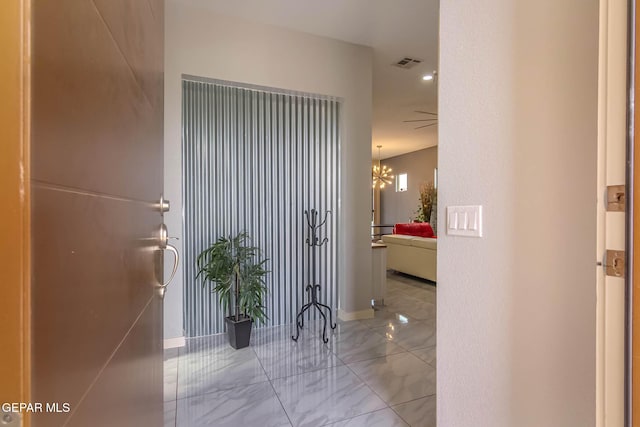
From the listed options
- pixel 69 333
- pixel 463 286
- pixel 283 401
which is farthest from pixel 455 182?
pixel 283 401

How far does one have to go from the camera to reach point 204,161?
9.93 feet

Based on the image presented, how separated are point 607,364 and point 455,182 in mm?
706

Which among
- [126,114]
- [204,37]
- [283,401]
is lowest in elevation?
[283,401]

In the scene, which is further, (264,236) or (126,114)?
(264,236)

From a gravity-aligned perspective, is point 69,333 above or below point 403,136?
below

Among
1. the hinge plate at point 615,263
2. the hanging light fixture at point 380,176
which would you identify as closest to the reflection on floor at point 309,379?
the hinge plate at point 615,263

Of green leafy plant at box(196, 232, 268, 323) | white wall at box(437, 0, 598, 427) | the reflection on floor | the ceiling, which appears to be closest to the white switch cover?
white wall at box(437, 0, 598, 427)

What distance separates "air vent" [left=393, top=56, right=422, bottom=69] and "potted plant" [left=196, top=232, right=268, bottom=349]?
298 cm

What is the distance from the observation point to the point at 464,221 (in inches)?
46.6

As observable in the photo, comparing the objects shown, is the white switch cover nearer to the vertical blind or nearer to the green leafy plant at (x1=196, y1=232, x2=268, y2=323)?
the green leafy plant at (x1=196, y1=232, x2=268, y2=323)

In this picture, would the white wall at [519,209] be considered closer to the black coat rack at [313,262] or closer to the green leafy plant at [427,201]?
the black coat rack at [313,262]

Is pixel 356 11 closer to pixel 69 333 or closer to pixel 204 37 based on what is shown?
pixel 204 37

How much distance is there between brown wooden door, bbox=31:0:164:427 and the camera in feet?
1.26

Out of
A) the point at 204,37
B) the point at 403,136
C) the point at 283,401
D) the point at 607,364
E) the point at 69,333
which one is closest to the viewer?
the point at 69,333
